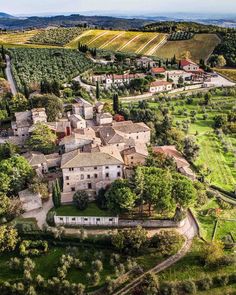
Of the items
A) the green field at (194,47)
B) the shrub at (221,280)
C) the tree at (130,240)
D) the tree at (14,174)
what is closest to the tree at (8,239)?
the tree at (14,174)

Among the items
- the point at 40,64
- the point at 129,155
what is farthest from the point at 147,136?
the point at 40,64

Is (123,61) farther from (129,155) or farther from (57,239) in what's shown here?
(57,239)

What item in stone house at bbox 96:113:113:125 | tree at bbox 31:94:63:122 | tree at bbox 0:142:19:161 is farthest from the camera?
tree at bbox 31:94:63:122

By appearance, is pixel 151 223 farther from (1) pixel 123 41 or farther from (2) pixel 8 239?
(1) pixel 123 41

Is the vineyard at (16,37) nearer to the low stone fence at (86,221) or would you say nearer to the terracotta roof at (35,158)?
the terracotta roof at (35,158)

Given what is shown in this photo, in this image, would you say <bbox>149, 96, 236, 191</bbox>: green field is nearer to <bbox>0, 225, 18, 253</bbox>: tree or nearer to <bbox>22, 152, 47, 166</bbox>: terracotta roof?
<bbox>22, 152, 47, 166</bbox>: terracotta roof

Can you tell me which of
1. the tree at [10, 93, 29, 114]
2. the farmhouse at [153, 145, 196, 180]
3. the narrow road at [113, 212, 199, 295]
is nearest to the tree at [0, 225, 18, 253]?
the narrow road at [113, 212, 199, 295]
